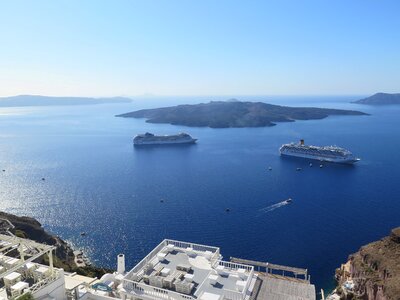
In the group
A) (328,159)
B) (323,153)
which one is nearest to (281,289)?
(328,159)

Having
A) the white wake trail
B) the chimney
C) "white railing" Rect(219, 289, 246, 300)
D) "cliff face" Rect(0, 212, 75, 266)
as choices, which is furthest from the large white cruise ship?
the chimney

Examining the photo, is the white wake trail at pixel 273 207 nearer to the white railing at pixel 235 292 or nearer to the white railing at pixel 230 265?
the white railing at pixel 230 265

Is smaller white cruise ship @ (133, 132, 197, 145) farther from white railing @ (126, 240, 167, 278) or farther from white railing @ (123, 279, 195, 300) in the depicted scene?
white railing @ (123, 279, 195, 300)

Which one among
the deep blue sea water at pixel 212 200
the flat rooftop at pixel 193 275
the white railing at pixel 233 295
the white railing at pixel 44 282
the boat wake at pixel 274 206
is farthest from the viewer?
the boat wake at pixel 274 206

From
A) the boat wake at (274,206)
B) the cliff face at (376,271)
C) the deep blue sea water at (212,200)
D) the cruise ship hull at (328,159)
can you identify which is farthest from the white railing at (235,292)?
the cruise ship hull at (328,159)

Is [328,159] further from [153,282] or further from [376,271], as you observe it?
[153,282]

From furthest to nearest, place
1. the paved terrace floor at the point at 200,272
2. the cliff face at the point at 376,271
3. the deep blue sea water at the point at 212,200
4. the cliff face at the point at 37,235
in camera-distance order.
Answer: the deep blue sea water at the point at 212,200 < the cliff face at the point at 37,235 < the cliff face at the point at 376,271 < the paved terrace floor at the point at 200,272

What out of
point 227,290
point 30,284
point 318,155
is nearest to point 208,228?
point 227,290
